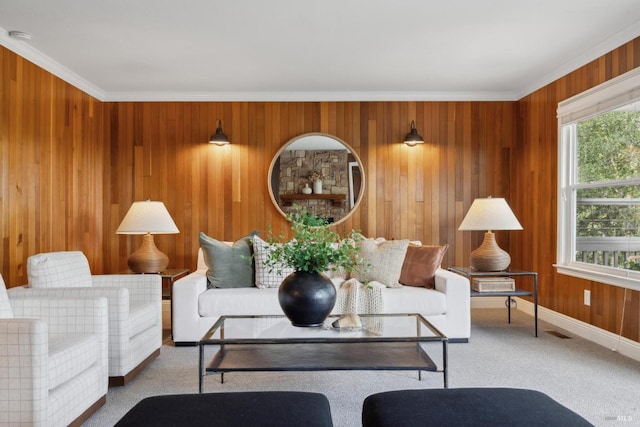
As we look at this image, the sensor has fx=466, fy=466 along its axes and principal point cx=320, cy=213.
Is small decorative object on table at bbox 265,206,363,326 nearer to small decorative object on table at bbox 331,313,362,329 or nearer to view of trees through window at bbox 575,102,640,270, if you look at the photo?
small decorative object on table at bbox 331,313,362,329

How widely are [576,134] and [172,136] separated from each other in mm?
4027

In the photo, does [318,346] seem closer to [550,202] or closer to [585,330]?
[585,330]

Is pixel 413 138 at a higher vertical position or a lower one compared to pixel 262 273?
higher

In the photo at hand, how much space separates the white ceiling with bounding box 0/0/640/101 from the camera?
306 centimetres

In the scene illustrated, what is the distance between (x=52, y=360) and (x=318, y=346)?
4.38ft

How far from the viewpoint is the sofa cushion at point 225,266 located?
394 centimetres


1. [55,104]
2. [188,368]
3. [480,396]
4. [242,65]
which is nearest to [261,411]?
[480,396]

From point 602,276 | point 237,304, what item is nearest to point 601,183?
point 602,276

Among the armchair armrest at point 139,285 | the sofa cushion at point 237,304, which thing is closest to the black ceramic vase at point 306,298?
the sofa cushion at point 237,304

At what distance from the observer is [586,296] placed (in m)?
3.91

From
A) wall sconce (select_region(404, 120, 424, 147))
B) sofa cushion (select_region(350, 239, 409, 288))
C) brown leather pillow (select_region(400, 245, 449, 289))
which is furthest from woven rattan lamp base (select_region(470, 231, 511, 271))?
wall sconce (select_region(404, 120, 424, 147))

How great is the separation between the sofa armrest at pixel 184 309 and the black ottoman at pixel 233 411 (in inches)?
84.6

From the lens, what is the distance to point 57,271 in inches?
119

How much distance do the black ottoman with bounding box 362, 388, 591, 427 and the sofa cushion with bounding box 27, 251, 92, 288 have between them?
2323mm
